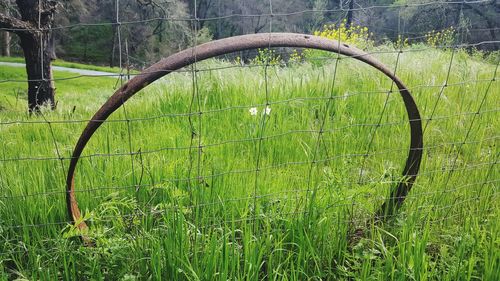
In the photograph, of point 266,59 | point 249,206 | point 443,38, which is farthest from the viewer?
point 443,38

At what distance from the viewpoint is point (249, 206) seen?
7.37ft

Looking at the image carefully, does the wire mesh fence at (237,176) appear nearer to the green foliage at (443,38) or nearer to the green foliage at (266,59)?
the green foliage at (266,59)

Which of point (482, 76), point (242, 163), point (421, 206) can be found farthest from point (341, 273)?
point (482, 76)

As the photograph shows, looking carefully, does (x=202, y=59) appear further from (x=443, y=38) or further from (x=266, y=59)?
(x=443, y=38)

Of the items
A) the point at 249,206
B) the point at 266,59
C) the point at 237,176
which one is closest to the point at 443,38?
the point at 266,59

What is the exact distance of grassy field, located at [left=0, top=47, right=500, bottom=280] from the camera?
1.90 meters

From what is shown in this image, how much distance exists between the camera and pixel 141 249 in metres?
1.94

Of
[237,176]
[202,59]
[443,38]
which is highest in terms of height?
[443,38]

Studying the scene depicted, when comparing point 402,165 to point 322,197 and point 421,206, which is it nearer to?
point 421,206

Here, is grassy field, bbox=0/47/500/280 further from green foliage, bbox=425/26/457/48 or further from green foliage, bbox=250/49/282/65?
green foliage, bbox=425/26/457/48

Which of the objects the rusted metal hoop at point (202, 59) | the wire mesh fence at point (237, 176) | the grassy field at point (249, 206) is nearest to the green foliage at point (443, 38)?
the wire mesh fence at point (237, 176)

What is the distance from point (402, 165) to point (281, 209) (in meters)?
1.07

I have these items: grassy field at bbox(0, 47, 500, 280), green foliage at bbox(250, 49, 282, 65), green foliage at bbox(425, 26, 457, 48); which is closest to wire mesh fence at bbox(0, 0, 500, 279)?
grassy field at bbox(0, 47, 500, 280)

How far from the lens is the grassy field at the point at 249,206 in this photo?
1.90 metres
